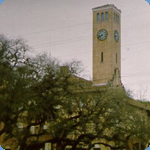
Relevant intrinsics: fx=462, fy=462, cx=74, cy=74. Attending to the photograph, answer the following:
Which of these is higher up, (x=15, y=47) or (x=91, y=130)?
Result: (x=15, y=47)

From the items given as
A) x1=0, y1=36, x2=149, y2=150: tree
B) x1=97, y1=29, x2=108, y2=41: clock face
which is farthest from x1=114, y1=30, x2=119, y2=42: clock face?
x1=0, y1=36, x2=149, y2=150: tree

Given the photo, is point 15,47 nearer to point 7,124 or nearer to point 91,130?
point 7,124

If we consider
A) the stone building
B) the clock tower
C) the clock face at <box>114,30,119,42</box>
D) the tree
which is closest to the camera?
the tree

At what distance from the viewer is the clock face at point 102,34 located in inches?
3105

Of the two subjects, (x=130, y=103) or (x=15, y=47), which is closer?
(x=15, y=47)

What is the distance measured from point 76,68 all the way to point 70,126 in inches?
166

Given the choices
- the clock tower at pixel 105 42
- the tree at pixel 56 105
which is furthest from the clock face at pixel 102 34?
the tree at pixel 56 105

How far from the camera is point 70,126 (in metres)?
30.9

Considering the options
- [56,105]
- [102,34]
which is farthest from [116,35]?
[56,105]

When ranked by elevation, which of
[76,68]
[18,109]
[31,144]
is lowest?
[31,144]

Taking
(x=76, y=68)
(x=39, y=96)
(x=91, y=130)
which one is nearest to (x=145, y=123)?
(x=91, y=130)

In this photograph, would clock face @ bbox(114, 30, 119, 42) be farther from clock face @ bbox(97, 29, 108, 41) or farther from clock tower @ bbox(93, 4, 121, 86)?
clock face @ bbox(97, 29, 108, 41)

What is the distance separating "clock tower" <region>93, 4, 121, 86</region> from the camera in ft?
255

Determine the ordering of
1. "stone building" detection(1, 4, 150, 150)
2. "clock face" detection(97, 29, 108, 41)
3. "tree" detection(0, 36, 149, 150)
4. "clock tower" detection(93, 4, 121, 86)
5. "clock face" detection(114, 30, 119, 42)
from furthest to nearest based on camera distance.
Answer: "clock face" detection(114, 30, 119, 42)
"clock face" detection(97, 29, 108, 41)
"clock tower" detection(93, 4, 121, 86)
"stone building" detection(1, 4, 150, 150)
"tree" detection(0, 36, 149, 150)
